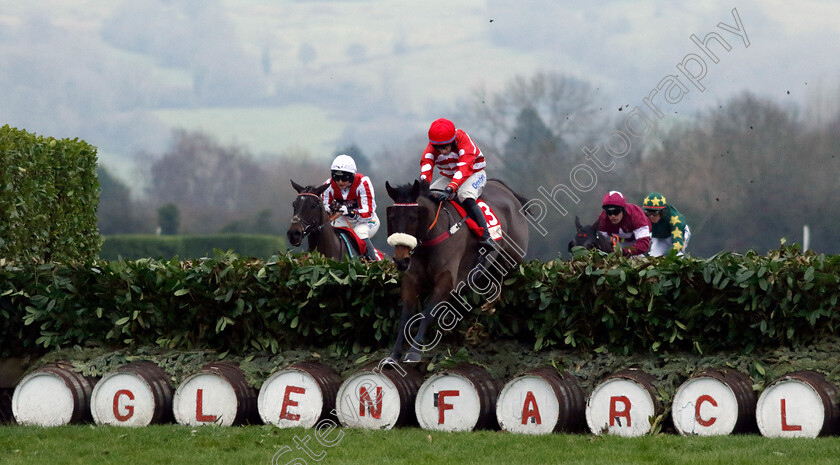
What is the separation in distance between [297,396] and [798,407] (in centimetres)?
366

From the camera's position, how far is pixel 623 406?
678cm

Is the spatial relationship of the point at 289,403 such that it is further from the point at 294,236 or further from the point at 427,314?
the point at 294,236

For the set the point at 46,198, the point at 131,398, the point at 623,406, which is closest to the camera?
the point at 623,406

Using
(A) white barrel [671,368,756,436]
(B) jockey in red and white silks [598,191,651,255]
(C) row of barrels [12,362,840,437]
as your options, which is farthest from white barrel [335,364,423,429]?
(B) jockey in red and white silks [598,191,651,255]

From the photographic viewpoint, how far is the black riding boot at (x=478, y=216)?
26.2ft

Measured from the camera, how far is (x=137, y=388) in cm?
764

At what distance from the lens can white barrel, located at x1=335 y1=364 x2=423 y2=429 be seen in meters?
7.21

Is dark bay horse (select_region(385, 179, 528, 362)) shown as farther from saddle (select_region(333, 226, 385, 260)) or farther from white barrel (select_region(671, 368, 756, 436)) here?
saddle (select_region(333, 226, 385, 260))

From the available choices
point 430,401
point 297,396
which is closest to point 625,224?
point 430,401

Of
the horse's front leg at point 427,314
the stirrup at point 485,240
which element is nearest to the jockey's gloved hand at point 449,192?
the stirrup at point 485,240

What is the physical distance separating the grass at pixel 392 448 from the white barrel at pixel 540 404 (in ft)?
0.79

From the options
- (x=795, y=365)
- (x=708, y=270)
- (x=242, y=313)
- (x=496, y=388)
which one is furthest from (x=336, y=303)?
(x=795, y=365)

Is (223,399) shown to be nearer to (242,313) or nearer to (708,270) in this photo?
(242,313)

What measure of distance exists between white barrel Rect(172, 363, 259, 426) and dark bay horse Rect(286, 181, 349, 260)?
264 centimetres
